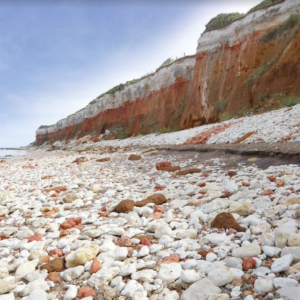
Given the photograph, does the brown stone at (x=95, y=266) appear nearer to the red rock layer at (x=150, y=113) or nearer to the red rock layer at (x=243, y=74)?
the red rock layer at (x=243, y=74)

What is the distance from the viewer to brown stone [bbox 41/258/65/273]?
2.01 metres

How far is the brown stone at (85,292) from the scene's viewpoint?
5.34 ft

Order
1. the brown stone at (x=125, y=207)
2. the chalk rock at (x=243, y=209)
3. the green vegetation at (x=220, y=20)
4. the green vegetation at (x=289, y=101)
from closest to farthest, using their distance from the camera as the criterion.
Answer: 1. the chalk rock at (x=243, y=209)
2. the brown stone at (x=125, y=207)
3. the green vegetation at (x=289, y=101)
4. the green vegetation at (x=220, y=20)

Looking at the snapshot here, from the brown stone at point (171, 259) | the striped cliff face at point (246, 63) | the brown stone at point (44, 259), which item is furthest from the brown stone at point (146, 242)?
the striped cliff face at point (246, 63)

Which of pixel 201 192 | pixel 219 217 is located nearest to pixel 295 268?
pixel 219 217

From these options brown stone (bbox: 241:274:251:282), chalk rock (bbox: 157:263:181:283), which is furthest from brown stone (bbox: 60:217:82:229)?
brown stone (bbox: 241:274:251:282)

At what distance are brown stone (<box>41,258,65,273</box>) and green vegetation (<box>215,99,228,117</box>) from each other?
1698cm

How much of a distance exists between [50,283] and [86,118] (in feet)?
150

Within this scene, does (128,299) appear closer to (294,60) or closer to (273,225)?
(273,225)

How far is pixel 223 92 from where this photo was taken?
1814 cm

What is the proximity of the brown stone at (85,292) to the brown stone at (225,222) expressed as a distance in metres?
1.36

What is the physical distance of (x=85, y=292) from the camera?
1647 millimetres

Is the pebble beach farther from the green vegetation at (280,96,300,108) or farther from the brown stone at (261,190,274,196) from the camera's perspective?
the green vegetation at (280,96,300,108)

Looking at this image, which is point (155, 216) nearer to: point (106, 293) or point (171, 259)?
point (171, 259)
